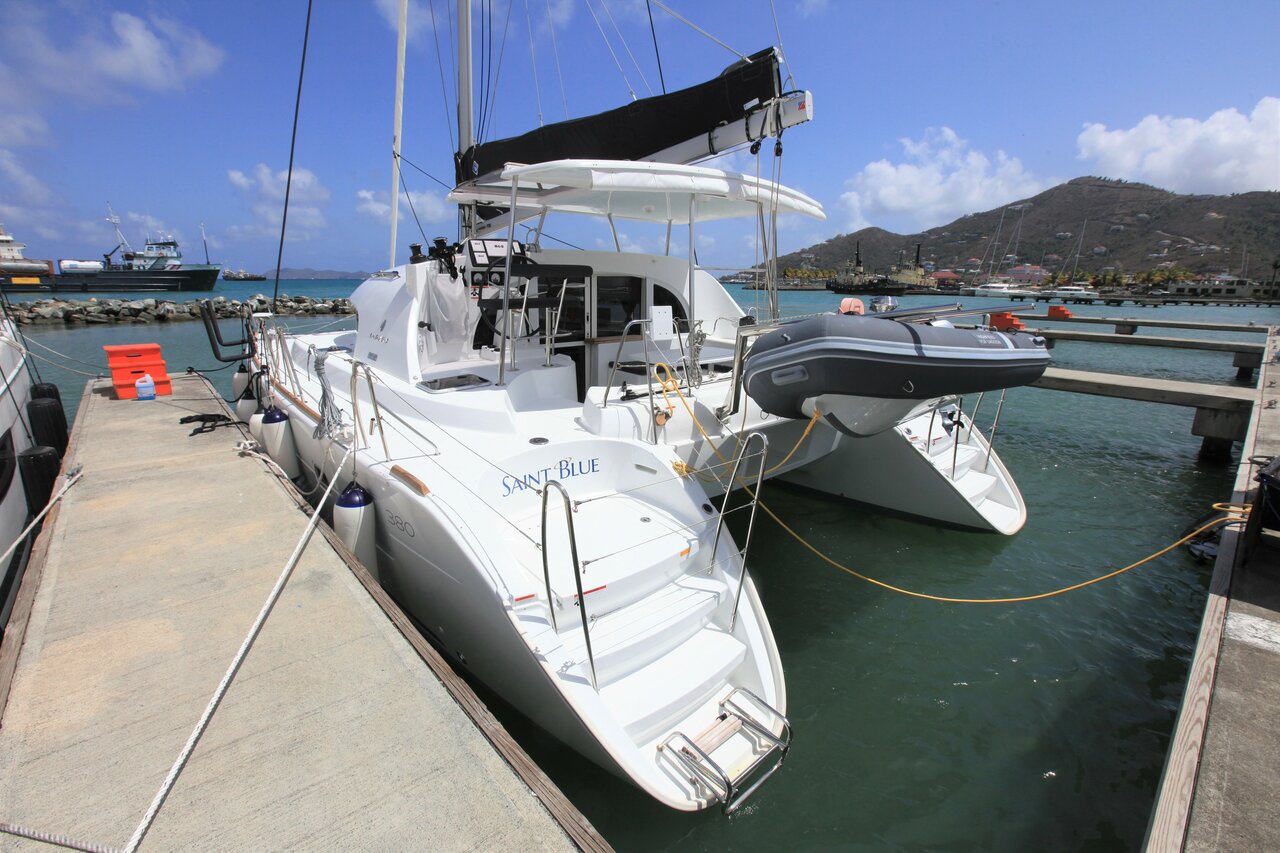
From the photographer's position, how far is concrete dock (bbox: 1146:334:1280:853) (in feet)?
6.44

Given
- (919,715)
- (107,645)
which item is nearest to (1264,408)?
(919,715)

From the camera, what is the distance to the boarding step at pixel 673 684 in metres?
2.58

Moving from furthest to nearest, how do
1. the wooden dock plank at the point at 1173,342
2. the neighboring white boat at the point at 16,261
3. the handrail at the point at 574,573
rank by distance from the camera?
the neighboring white boat at the point at 16,261, the wooden dock plank at the point at 1173,342, the handrail at the point at 574,573

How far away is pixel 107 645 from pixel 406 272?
140 inches

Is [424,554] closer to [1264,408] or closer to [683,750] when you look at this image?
[683,750]

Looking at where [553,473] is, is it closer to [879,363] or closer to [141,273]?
[879,363]

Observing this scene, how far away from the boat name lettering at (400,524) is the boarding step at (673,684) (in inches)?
56.0

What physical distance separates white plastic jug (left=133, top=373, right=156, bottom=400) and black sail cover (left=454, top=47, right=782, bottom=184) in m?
5.81

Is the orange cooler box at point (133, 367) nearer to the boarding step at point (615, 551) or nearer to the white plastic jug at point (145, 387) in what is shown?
the white plastic jug at point (145, 387)

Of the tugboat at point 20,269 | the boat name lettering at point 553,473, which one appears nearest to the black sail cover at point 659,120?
the boat name lettering at point 553,473

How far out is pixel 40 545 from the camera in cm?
347

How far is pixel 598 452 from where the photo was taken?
387 centimetres

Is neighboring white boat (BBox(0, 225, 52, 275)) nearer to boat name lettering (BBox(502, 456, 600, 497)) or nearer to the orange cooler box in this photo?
the orange cooler box

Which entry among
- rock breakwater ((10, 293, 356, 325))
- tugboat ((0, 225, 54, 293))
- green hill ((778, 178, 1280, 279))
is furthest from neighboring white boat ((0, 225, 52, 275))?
green hill ((778, 178, 1280, 279))
